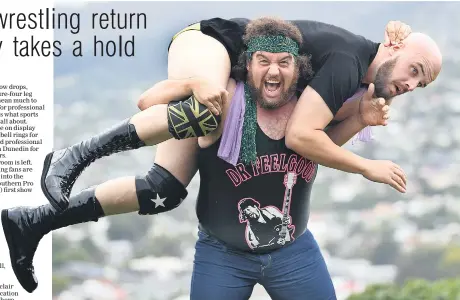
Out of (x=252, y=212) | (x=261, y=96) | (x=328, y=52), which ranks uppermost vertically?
(x=328, y=52)

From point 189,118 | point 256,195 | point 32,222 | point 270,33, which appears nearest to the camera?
point 189,118

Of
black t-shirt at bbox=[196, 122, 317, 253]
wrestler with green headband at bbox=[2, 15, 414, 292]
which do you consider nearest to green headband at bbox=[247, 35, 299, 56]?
wrestler with green headband at bbox=[2, 15, 414, 292]

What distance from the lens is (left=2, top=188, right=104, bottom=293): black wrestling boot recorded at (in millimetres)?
2475

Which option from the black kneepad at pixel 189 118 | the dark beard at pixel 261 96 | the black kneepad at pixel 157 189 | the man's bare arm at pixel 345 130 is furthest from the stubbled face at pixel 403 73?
the black kneepad at pixel 157 189

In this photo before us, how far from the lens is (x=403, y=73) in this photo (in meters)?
2.36

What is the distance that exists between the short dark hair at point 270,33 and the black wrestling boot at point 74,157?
1.14 feet

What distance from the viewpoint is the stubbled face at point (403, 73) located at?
A: 236 centimetres

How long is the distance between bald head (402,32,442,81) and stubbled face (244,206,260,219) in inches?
24.1

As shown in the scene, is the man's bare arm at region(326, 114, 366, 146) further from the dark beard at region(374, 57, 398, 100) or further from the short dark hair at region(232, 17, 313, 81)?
the short dark hair at region(232, 17, 313, 81)

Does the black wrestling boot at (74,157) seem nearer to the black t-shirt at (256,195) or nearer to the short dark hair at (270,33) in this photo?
the black t-shirt at (256,195)

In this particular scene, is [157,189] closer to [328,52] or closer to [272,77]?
[272,77]

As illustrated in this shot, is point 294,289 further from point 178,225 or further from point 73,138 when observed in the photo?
point 73,138

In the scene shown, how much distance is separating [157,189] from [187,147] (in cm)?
15

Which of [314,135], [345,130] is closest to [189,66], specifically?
[314,135]
